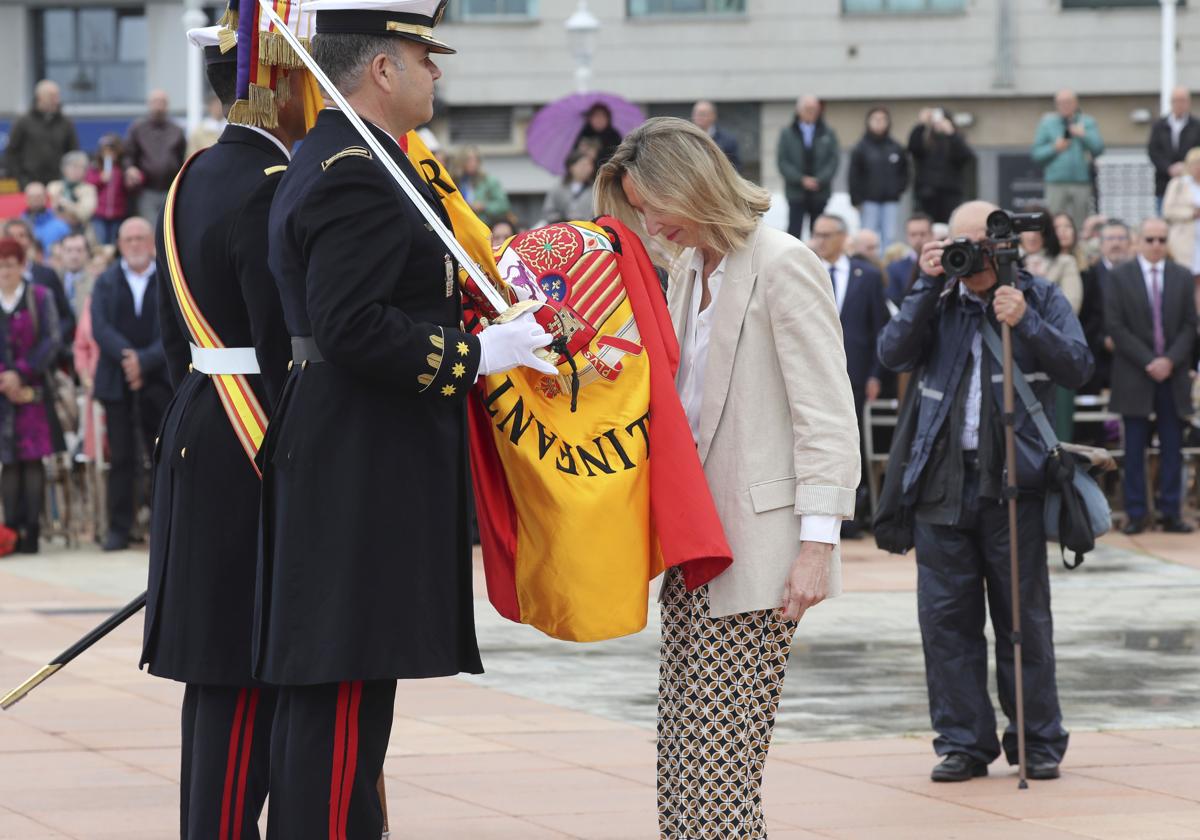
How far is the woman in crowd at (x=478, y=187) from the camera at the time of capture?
19.3 m

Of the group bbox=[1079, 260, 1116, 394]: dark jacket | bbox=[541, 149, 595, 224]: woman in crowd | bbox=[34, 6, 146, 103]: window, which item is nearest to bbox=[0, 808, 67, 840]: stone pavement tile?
bbox=[1079, 260, 1116, 394]: dark jacket

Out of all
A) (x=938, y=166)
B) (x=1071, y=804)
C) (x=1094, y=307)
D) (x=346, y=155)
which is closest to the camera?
(x=346, y=155)

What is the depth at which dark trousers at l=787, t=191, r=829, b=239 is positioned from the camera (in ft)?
69.8

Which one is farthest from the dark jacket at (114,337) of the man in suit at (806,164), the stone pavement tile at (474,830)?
the man in suit at (806,164)

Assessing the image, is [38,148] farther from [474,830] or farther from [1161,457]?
[474,830]

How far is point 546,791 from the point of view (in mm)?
6969

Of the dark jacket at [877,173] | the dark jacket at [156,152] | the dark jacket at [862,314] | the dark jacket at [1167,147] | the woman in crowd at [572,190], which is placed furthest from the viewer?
the dark jacket at [877,173]

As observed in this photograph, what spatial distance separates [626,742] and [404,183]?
13.0ft

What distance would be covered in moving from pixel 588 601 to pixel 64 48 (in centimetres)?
3756

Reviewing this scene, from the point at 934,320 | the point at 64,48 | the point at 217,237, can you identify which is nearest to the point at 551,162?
the point at 934,320

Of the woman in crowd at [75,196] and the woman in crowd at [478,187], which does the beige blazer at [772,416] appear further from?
the woman in crowd at [75,196]

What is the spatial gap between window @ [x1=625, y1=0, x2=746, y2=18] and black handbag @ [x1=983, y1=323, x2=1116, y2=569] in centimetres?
2785

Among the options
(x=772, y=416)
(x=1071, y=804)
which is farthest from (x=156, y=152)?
(x=772, y=416)

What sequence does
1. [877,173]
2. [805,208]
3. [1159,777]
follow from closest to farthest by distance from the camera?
[1159,777]
[805,208]
[877,173]
